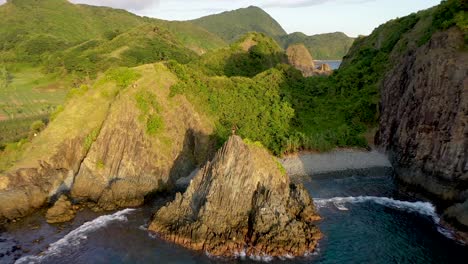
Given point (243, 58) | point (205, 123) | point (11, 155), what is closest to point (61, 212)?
point (11, 155)

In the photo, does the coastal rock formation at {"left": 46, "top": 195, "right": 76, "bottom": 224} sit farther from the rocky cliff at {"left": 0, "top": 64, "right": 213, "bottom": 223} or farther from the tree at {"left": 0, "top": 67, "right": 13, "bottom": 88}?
the tree at {"left": 0, "top": 67, "right": 13, "bottom": 88}

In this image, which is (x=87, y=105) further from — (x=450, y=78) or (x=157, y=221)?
(x=450, y=78)

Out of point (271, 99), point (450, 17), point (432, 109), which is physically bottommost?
point (271, 99)

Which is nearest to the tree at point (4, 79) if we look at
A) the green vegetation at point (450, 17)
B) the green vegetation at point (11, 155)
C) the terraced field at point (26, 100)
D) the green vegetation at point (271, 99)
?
the terraced field at point (26, 100)

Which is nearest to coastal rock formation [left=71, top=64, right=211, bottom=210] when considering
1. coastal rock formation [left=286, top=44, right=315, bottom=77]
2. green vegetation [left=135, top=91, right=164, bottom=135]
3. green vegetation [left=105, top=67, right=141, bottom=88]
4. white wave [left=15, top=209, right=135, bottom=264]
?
green vegetation [left=135, top=91, right=164, bottom=135]

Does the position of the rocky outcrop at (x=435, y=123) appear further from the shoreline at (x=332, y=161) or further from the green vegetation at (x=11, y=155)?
Result: the green vegetation at (x=11, y=155)

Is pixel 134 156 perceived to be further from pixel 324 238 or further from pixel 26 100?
pixel 26 100

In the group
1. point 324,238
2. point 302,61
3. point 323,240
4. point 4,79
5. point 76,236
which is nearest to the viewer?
point 323,240
